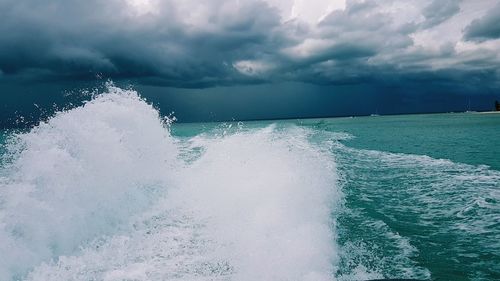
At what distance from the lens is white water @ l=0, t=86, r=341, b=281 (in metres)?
7.04

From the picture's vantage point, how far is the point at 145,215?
11031mm

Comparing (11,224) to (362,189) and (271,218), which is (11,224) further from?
(362,189)

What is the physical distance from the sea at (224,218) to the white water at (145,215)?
0.12ft

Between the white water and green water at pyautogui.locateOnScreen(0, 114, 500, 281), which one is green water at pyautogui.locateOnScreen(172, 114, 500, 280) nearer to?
green water at pyautogui.locateOnScreen(0, 114, 500, 281)

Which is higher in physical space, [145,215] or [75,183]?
[75,183]

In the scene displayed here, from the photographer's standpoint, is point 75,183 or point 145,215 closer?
point 75,183

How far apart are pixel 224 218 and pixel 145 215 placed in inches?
104

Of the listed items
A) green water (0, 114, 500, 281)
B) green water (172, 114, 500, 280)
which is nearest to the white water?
green water (0, 114, 500, 281)

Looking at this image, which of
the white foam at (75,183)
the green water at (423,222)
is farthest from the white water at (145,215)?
the green water at (423,222)

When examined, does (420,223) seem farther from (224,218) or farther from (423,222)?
(224,218)

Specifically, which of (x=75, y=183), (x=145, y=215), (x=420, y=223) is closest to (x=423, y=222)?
(x=420, y=223)

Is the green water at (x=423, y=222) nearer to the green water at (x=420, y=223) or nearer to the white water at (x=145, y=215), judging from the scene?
the green water at (x=420, y=223)

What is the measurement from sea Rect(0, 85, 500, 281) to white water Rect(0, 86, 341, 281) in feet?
0.12

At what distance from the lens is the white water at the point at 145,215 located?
23.1 feet
